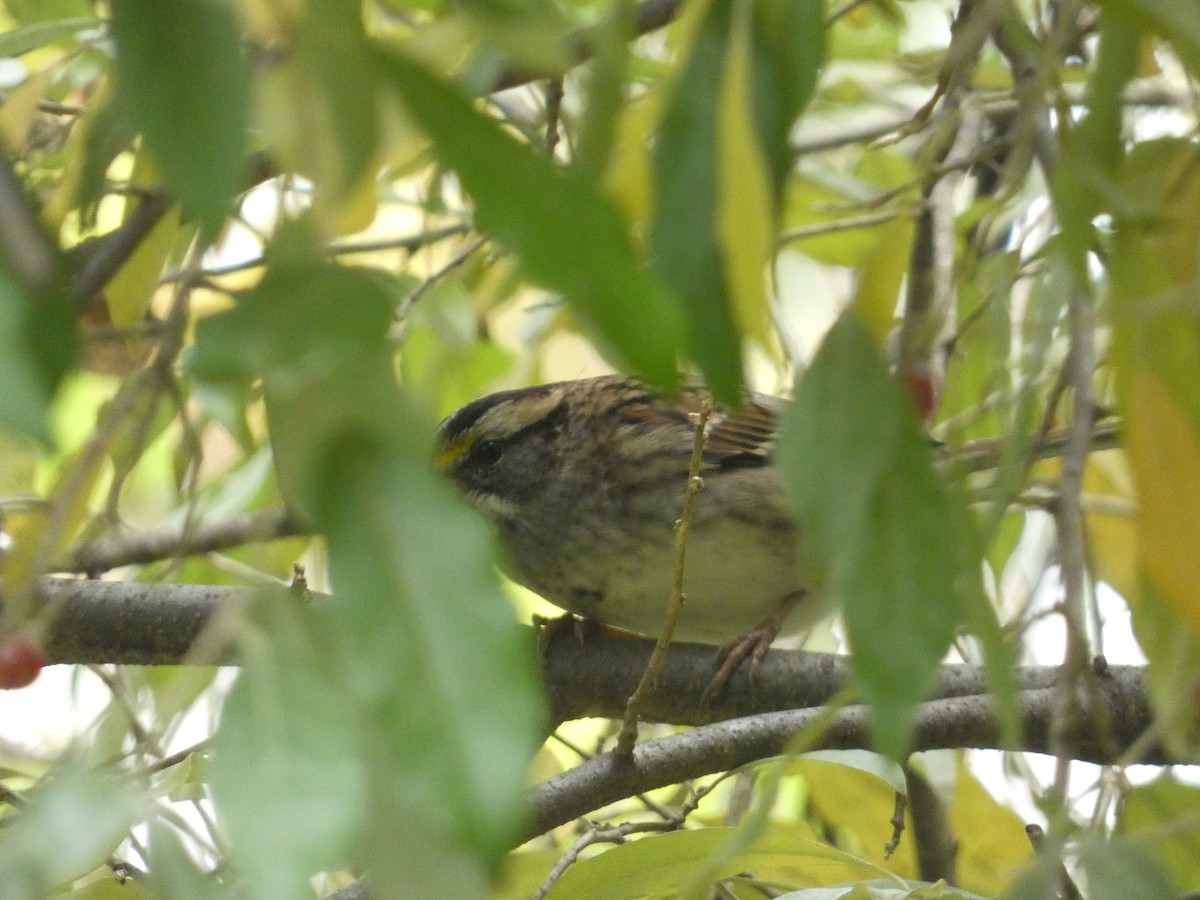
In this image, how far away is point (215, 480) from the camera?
217cm

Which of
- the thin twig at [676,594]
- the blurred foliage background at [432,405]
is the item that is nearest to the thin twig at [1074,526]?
the blurred foliage background at [432,405]

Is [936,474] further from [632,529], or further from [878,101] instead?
[878,101]

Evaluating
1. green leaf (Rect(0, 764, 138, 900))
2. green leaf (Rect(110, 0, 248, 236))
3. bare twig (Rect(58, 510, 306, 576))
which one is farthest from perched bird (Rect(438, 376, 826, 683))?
green leaf (Rect(110, 0, 248, 236))

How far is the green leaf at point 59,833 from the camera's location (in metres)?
0.62

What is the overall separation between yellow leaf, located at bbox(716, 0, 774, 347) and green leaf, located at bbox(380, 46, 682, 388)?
114mm

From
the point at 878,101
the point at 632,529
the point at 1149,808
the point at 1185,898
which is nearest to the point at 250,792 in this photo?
the point at 1185,898

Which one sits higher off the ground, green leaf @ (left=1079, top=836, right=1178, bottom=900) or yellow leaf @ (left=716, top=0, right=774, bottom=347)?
yellow leaf @ (left=716, top=0, right=774, bottom=347)

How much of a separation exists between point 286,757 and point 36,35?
93 centimetres

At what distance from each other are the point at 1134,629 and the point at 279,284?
78 centimetres

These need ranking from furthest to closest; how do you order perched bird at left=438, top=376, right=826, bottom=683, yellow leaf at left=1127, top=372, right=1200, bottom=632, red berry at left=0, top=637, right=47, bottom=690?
perched bird at left=438, top=376, right=826, bottom=683 < red berry at left=0, top=637, right=47, bottom=690 < yellow leaf at left=1127, top=372, right=1200, bottom=632

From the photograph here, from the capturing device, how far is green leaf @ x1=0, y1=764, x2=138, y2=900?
2.04 feet

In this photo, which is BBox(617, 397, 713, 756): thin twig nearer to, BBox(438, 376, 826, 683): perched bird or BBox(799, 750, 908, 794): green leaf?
BBox(799, 750, 908, 794): green leaf

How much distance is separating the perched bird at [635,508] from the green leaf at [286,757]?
55.2 inches

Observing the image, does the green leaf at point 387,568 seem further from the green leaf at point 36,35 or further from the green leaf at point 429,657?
the green leaf at point 36,35
